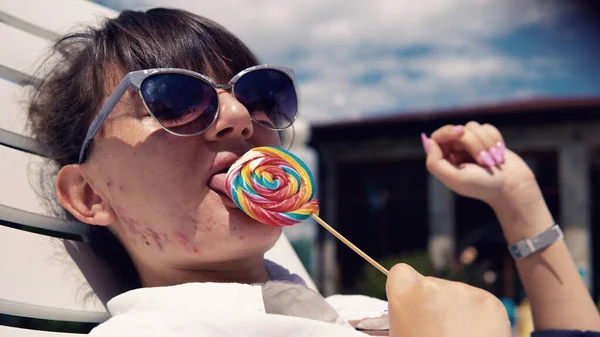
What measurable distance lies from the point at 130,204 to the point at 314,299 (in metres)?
0.58

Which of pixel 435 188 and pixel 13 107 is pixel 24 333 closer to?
pixel 13 107

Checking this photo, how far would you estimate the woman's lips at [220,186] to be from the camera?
162 cm

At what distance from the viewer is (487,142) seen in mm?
2361

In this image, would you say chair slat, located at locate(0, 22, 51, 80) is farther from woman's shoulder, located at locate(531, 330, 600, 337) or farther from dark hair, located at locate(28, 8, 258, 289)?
woman's shoulder, located at locate(531, 330, 600, 337)

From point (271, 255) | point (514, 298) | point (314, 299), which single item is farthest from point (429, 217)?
point (314, 299)

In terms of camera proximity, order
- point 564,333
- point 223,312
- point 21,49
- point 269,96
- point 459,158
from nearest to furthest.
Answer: point 223,312
point 269,96
point 564,333
point 21,49
point 459,158

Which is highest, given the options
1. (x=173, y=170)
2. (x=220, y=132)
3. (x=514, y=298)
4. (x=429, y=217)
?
(x=220, y=132)

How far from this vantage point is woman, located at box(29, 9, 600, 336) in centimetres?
156

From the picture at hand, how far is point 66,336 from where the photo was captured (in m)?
1.94

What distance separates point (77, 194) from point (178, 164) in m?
0.44

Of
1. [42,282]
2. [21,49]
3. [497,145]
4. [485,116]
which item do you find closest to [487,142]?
[497,145]

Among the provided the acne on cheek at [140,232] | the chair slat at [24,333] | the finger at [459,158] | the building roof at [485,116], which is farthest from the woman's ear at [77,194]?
the building roof at [485,116]

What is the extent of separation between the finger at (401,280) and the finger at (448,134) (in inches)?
44.9

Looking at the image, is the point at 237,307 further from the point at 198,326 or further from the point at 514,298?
the point at 514,298
